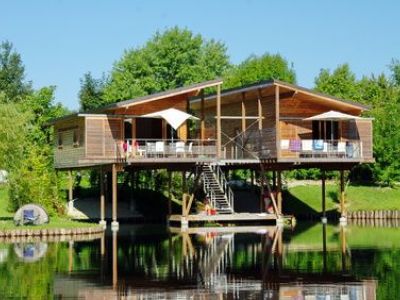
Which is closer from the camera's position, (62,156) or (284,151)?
(284,151)

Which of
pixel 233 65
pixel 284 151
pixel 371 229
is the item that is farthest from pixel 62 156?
pixel 233 65

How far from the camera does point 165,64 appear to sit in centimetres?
9819

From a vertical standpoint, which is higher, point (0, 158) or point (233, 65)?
point (233, 65)

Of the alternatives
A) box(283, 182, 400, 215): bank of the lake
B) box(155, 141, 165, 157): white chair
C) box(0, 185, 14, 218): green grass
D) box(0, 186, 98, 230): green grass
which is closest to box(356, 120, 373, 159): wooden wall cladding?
box(283, 182, 400, 215): bank of the lake

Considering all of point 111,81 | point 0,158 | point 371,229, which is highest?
point 111,81

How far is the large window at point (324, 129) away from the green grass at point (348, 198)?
786 centimetres

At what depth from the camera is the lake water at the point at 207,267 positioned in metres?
22.2

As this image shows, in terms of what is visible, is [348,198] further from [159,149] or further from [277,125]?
[159,149]

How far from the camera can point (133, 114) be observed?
48062 millimetres

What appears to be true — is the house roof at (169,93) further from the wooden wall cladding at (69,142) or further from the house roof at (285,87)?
the house roof at (285,87)

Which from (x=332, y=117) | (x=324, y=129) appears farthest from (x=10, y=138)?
(x=332, y=117)

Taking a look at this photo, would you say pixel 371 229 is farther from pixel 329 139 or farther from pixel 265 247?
pixel 265 247

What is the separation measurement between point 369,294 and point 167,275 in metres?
6.20

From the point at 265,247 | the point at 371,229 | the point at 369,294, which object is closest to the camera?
the point at 369,294
